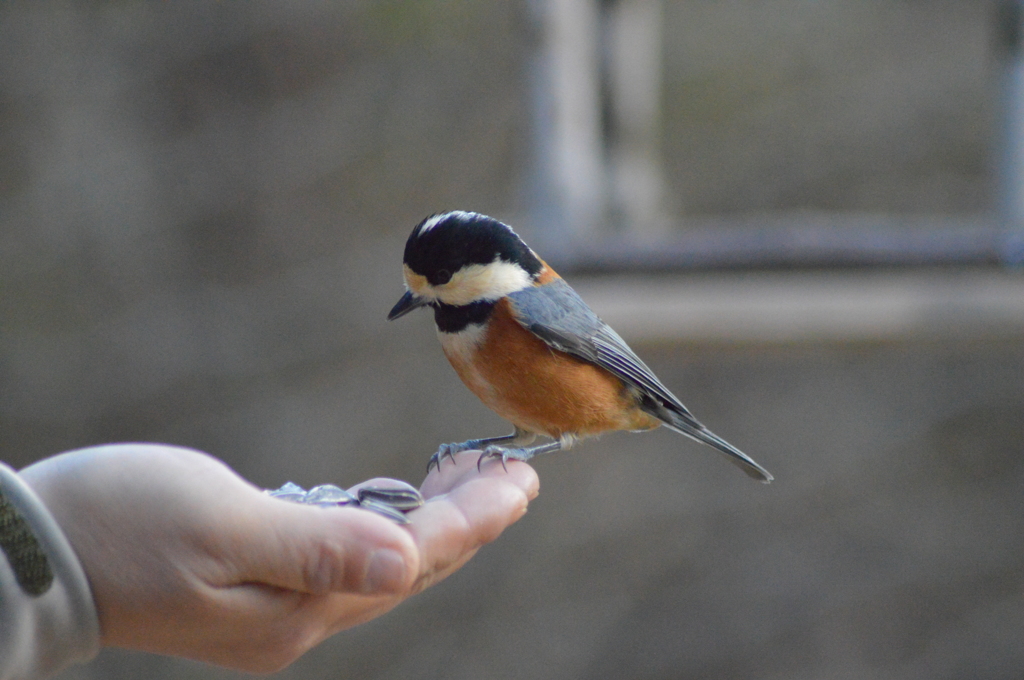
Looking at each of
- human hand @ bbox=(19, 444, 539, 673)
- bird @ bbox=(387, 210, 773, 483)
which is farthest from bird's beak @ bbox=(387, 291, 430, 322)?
human hand @ bbox=(19, 444, 539, 673)

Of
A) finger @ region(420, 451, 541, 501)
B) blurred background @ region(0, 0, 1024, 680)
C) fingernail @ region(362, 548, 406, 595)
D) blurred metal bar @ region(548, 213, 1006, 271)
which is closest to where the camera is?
fingernail @ region(362, 548, 406, 595)

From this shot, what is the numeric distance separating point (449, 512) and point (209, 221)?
2.53 metres

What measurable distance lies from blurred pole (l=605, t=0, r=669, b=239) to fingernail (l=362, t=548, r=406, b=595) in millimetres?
1707

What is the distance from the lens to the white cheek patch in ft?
4.63

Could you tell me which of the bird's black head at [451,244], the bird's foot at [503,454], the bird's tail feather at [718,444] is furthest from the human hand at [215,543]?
the bird's tail feather at [718,444]

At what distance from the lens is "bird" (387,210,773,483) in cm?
139

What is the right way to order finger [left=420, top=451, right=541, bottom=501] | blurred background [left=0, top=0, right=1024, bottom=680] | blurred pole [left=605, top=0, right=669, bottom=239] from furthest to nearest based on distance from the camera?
blurred background [left=0, top=0, right=1024, bottom=680], blurred pole [left=605, top=0, right=669, bottom=239], finger [left=420, top=451, right=541, bottom=501]

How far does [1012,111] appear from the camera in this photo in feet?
7.95

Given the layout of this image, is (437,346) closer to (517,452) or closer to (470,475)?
(517,452)

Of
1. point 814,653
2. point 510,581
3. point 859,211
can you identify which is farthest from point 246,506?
point 859,211

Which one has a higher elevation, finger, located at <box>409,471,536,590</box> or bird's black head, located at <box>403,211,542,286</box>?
bird's black head, located at <box>403,211,542,286</box>

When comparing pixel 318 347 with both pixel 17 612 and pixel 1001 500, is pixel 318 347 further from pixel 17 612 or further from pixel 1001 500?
pixel 1001 500

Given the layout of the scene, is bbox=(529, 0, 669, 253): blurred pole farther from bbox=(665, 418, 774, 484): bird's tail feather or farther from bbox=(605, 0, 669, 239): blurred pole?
bbox=(665, 418, 774, 484): bird's tail feather

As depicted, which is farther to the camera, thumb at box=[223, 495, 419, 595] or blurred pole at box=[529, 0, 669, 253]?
blurred pole at box=[529, 0, 669, 253]
